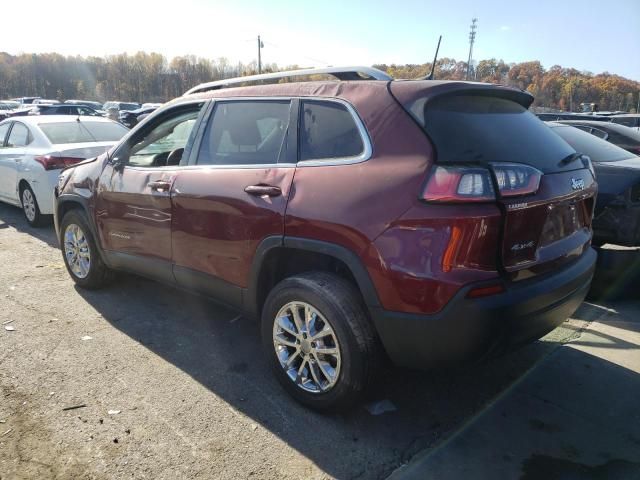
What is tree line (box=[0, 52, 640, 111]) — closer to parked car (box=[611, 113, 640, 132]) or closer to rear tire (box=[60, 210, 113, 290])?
parked car (box=[611, 113, 640, 132])

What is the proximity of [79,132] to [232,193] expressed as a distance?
17.8 feet

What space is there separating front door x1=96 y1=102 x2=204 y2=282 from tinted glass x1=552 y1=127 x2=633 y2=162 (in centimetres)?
394

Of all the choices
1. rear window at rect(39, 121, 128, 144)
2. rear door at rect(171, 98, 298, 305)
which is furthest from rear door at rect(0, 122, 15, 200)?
rear door at rect(171, 98, 298, 305)

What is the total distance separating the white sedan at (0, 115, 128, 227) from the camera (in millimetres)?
6738

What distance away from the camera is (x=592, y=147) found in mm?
5621

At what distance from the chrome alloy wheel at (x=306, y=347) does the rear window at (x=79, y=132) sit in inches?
224

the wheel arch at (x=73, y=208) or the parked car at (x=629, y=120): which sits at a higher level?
the parked car at (x=629, y=120)

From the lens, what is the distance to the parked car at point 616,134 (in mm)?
8164

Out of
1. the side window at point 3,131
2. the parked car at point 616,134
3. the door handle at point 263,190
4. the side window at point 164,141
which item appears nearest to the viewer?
the door handle at point 263,190

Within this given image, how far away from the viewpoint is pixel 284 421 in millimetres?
2791

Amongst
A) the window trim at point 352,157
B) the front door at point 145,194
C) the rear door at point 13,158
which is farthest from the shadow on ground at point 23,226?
the window trim at point 352,157

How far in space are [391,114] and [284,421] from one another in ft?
5.81

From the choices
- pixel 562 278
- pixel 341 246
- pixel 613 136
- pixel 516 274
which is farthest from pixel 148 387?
pixel 613 136

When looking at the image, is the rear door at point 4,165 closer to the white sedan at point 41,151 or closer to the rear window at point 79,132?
the white sedan at point 41,151
